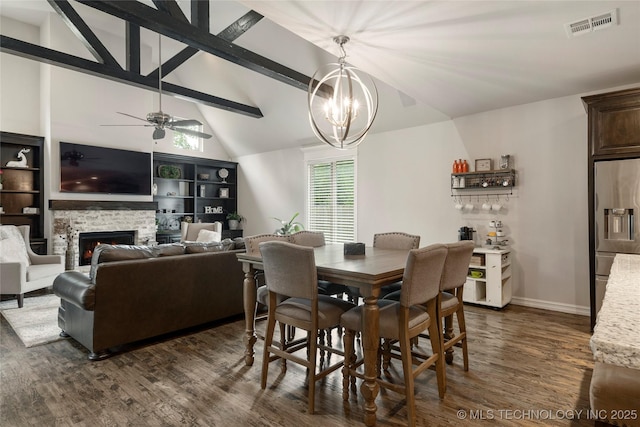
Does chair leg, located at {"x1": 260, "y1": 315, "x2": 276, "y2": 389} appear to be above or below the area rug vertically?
above

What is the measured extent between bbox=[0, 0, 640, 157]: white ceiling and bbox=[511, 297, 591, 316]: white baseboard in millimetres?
2494

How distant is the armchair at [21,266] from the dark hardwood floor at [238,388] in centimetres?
134

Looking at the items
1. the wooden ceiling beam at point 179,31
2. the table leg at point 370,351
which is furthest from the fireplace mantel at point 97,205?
the table leg at point 370,351

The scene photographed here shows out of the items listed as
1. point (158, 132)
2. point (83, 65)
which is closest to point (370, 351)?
point (158, 132)

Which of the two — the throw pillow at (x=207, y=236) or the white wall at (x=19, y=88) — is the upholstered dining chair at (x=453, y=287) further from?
the white wall at (x=19, y=88)

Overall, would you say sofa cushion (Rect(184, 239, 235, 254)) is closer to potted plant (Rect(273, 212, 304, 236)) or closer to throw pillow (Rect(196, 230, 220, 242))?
throw pillow (Rect(196, 230, 220, 242))

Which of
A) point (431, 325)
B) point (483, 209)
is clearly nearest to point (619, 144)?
point (483, 209)

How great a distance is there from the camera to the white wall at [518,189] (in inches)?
164

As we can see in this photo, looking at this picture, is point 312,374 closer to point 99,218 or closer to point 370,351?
point 370,351

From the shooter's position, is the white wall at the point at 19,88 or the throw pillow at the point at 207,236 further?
the throw pillow at the point at 207,236

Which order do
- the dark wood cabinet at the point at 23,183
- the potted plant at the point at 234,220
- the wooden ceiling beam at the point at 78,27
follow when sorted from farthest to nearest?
1. the potted plant at the point at 234,220
2. the dark wood cabinet at the point at 23,183
3. the wooden ceiling beam at the point at 78,27

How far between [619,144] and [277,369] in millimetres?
3756

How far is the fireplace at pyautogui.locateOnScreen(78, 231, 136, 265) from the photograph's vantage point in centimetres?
610

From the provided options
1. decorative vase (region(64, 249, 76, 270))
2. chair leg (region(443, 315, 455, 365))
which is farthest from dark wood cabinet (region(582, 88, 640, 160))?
decorative vase (region(64, 249, 76, 270))
